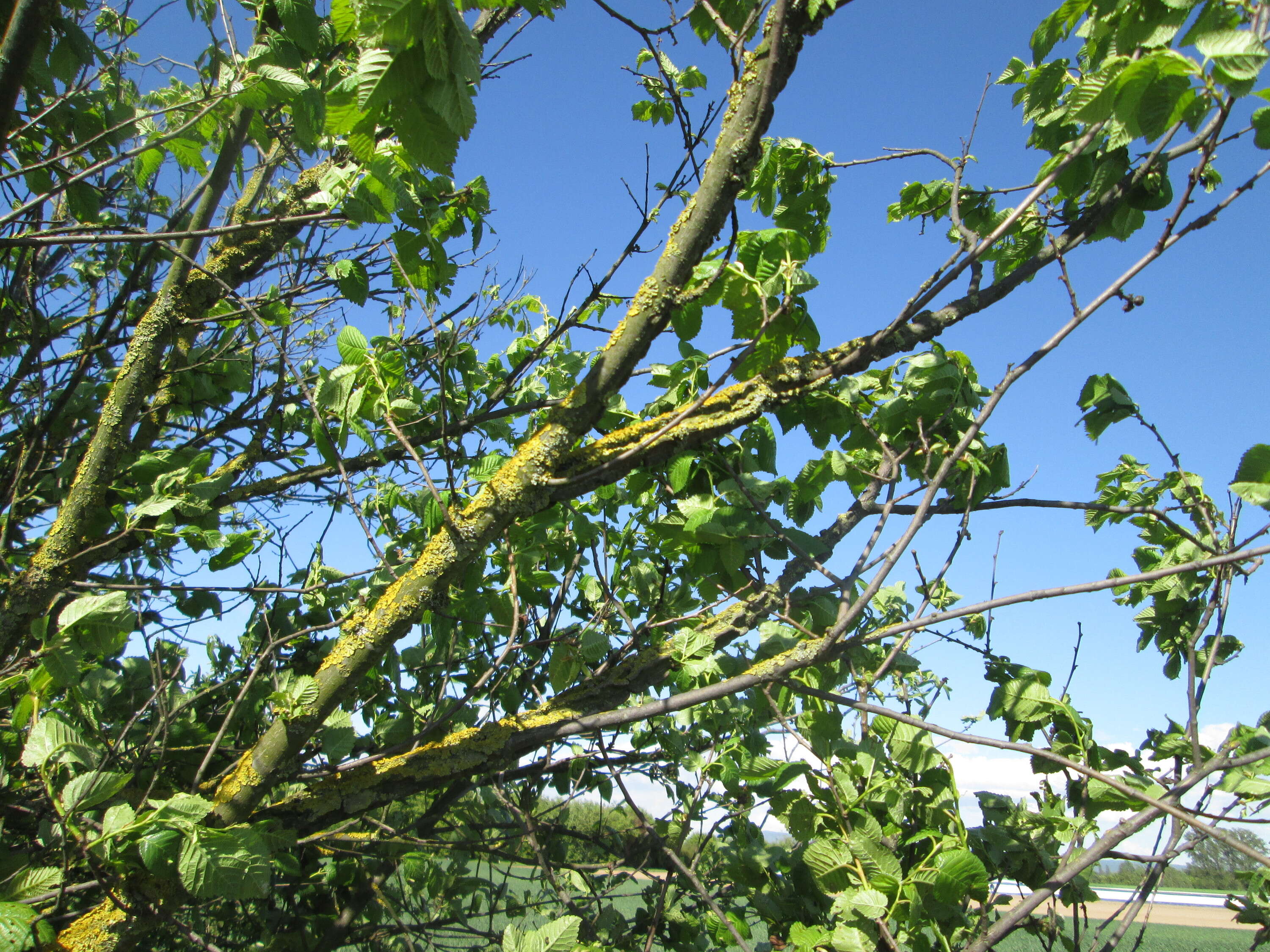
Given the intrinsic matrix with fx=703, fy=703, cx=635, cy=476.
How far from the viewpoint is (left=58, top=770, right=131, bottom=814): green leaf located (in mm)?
1478

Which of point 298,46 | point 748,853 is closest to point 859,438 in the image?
point 748,853

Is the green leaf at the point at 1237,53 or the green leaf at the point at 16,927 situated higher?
the green leaf at the point at 1237,53

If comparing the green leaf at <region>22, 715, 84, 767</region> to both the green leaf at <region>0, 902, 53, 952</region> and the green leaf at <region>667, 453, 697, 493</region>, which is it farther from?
the green leaf at <region>667, 453, 697, 493</region>

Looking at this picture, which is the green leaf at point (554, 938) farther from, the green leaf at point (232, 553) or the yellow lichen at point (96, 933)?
the green leaf at point (232, 553)

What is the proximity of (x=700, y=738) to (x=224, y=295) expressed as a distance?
253cm

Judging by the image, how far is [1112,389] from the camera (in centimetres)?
193

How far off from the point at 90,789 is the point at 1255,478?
2.34 meters

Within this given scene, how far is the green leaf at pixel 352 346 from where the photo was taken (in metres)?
1.89

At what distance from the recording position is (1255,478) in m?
1.21

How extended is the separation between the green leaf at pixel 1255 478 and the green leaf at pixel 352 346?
1912 mm

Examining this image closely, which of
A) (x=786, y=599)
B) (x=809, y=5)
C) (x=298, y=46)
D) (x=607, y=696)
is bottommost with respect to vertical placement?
(x=607, y=696)

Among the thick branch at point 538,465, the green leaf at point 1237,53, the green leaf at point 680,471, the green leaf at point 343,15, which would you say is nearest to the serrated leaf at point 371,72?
the green leaf at point 343,15

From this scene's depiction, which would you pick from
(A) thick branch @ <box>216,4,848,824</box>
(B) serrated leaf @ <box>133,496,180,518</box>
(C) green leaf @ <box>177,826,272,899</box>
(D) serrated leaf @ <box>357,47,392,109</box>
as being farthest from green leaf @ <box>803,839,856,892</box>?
(B) serrated leaf @ <box>133,496,180,518</box>

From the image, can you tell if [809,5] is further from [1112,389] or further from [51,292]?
[51,292]
